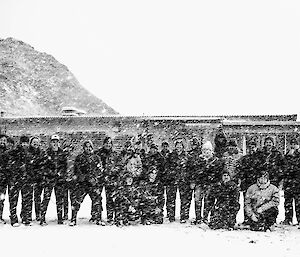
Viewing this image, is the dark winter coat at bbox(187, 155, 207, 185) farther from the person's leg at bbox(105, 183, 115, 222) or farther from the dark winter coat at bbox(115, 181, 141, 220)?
the person's leg at bbox(105, 183, 115, 222)

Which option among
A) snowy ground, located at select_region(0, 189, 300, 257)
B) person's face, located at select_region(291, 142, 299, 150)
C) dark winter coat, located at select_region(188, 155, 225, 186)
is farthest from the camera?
person's face, located at select_region(291, 142, 299, 150)

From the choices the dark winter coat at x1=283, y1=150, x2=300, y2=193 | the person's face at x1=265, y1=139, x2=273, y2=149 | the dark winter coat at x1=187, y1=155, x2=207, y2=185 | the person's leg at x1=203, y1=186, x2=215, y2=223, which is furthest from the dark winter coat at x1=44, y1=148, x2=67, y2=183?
the dark winter coat at x1=283, y1=150, x2=300, y2=193

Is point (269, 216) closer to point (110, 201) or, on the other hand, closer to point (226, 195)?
point (226, 195)

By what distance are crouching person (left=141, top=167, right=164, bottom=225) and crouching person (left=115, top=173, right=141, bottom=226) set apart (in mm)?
135

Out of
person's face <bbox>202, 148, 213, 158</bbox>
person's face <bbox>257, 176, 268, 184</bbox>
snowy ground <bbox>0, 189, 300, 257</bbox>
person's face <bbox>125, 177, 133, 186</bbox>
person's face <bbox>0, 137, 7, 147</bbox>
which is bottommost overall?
snowy ground <bbox>0, 189, 300, 257</bbox>

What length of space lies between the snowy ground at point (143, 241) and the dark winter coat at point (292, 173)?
77cm

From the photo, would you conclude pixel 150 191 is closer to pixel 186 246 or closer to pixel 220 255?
pixel 186 246

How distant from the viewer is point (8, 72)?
40125 millimetres

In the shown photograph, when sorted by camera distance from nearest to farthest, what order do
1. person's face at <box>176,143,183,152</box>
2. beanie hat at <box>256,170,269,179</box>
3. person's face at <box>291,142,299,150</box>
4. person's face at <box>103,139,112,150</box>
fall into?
beanie hat at <box>256,170,269,179</box>, person's face at <box>291,142,299,150</box>, person's face at <box>176,143,183,152</box>, person's face at <box>103,139,112,150</box>

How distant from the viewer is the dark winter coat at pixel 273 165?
791 cm

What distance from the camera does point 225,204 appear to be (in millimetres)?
7605

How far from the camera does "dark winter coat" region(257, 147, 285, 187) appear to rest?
791 centimetres

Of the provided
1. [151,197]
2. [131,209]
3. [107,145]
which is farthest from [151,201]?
[107,145]

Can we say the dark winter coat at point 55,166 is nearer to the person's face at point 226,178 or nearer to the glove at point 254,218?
the person's face at point 226,178
